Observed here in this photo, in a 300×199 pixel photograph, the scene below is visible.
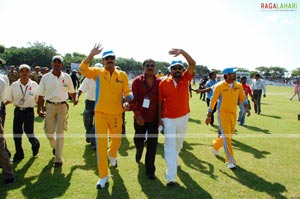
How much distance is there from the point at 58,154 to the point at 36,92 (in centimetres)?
135

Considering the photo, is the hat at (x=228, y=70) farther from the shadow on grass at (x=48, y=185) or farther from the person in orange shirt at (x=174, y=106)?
the shadow on grass at (x=48, y=185)

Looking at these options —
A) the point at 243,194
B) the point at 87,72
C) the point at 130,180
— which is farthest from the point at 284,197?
the point at 87,72

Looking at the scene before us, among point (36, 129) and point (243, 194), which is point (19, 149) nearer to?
point (36, 129)

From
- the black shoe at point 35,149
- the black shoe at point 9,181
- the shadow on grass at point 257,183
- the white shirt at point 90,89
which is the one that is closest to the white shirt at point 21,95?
the black shoe at point 35,149

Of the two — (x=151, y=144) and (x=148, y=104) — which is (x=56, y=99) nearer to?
(x=148, y=104)

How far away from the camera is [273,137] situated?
8.96 metres

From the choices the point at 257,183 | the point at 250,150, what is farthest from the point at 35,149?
the point at 250,150

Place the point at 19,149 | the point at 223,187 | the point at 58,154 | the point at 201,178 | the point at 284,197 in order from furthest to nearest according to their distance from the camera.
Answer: the point at 19,149 → the point at 58,154 → the point at 201,178 → the point at 223,187 → the point at 284,197

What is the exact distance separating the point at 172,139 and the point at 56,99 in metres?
2.51

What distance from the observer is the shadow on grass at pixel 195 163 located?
18.3 feet

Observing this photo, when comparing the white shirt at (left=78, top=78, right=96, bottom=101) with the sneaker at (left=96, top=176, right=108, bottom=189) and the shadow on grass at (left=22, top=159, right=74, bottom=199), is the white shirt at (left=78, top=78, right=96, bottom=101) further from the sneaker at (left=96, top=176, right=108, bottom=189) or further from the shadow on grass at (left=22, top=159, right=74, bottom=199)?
the sneaker at (left=96, top=176, right=108, bottom=189)

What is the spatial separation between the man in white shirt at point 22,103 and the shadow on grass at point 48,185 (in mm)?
1066

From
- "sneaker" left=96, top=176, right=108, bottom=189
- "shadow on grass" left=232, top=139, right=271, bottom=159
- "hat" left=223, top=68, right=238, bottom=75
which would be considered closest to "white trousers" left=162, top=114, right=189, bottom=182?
"sneaker" left=96, top=176, right=108, bottom=189

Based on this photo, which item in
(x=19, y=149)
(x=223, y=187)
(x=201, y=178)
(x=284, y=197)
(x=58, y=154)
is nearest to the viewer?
(x=284, y=197)
